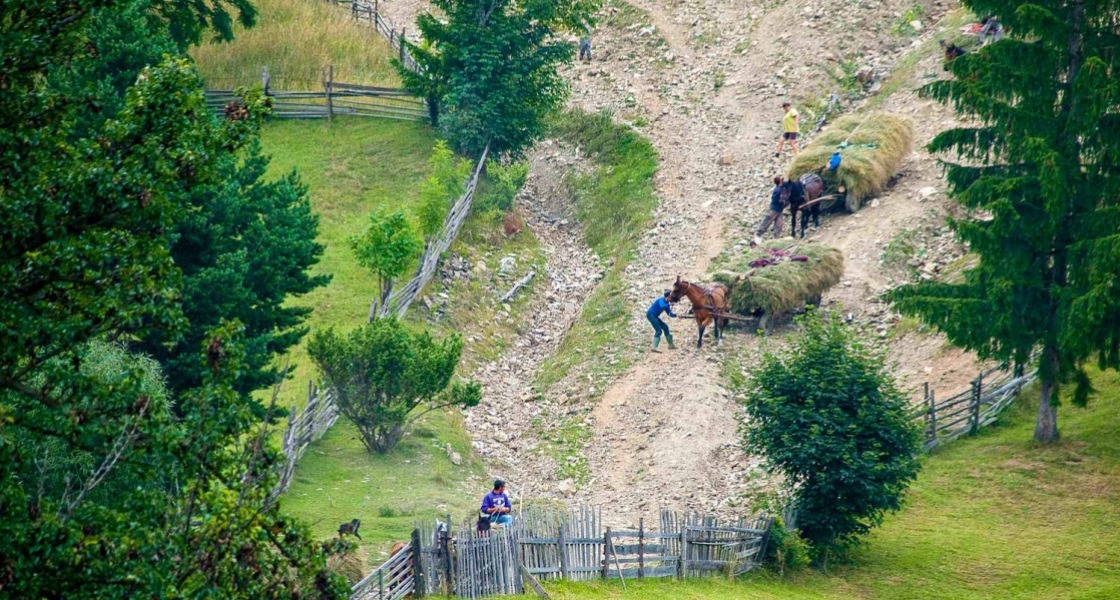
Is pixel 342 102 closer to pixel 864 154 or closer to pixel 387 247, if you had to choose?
pixel 387 247

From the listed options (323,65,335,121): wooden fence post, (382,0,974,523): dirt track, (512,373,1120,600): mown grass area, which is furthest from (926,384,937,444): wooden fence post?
(323,65,335,121): wooden fence post

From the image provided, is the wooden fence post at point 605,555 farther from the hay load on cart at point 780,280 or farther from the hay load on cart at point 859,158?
the hay load on cart at point 859,158

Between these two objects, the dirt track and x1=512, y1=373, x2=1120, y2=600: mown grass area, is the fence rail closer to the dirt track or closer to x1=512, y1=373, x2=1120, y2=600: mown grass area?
the dirt track

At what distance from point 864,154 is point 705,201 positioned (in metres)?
5.64

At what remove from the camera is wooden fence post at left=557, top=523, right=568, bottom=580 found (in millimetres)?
18594

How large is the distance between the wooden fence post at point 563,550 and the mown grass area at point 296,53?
29160 millimetres

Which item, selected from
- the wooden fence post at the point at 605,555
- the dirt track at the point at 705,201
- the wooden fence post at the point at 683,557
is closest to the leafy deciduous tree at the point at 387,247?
the dirt track at the point at 705,201

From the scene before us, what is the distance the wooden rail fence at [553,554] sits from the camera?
16.6 m

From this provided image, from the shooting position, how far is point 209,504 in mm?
10117

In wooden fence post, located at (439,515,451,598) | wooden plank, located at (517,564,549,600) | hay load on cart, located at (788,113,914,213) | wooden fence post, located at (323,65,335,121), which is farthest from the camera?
wooden fence post, located at (323,65,335,121)

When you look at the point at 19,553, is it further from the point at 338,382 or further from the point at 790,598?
the point at 338,382

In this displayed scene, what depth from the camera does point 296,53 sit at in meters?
45.3

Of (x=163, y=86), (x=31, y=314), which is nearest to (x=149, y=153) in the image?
(x=163, y=86)

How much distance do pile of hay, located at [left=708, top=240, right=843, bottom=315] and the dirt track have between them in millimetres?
1032
